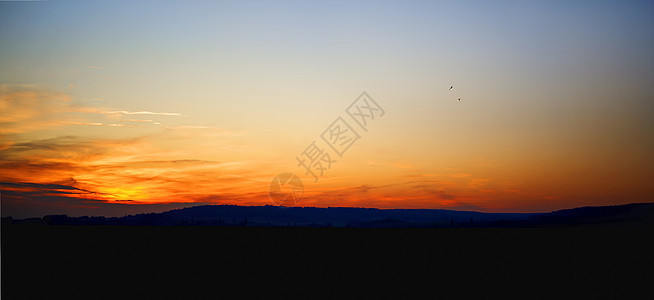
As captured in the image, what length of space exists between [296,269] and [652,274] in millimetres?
23826

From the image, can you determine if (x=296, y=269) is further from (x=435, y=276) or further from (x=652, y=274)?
(x=652, y=274)

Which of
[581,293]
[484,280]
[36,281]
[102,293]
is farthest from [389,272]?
[36,281]

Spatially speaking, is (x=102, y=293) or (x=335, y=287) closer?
(x=102, y=293)

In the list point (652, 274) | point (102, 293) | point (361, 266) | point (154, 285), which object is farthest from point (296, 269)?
point (652, 274)

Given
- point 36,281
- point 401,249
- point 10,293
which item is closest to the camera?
point 10,293

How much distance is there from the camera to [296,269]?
43.8 m

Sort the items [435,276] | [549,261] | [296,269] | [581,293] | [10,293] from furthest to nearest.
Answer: [549,261] < [296,269] < [435,276] < [581,293] < [10,293]

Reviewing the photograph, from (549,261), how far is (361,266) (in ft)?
52.9

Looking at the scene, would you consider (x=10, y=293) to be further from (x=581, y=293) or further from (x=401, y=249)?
(x=401, y=249)

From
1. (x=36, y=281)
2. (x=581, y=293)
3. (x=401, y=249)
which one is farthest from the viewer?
(x=401, y=249)

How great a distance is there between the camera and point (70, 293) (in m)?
32.8

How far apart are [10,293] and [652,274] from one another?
3911 centimetres

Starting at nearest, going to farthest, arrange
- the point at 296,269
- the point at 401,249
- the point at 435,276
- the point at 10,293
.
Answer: the point at 10,293, the point at 435,276, the point at 296,269, the point at 401,249

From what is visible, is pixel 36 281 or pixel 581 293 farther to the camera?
pixel 36 281
